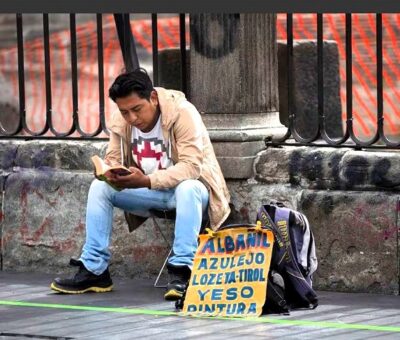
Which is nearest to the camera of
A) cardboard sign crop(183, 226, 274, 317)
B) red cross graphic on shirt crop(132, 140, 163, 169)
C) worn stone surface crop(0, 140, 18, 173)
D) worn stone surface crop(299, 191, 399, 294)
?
cardboard sign crop(183, 226, 274, 317)

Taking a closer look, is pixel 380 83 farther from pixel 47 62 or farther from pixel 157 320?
pixel 47 62

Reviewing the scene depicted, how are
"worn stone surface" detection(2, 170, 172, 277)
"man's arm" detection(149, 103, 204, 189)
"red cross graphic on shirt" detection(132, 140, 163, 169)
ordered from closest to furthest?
"man's arm" detection(149, 103, 204, 189)
"red cross graphic on shirt" detection(132, 140, 163, 169)
"worn stone surface" detection(2, 170, 172, 277)

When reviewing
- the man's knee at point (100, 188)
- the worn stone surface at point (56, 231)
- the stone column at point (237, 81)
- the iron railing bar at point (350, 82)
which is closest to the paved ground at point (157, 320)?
the worn stone surface at point (56, 231)

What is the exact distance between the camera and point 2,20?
21.3 m

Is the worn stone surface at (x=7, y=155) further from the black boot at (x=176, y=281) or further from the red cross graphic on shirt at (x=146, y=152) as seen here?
the black boot at (x=176, y=281)

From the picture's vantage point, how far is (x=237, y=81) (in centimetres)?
770

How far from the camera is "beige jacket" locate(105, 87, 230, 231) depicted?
725cm

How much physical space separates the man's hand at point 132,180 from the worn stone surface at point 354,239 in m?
0.92

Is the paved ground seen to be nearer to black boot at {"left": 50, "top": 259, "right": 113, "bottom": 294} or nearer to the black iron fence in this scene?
black boot at {"left": 50, "top": 259, "right": 113, "bottom": 294}

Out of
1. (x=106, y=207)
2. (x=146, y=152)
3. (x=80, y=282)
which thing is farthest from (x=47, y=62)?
(x=80, y=282)

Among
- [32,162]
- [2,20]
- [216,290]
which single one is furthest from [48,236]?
[2,20]

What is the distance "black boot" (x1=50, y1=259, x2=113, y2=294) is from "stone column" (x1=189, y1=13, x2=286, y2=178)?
983 mm

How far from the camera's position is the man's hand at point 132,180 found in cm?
717

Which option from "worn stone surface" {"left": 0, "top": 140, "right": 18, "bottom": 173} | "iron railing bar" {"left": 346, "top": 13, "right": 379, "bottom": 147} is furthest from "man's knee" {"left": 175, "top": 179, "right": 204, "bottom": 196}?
"worn stone surface" {"left": 0, "top": 140, "right": 18, "bottom": 173}
